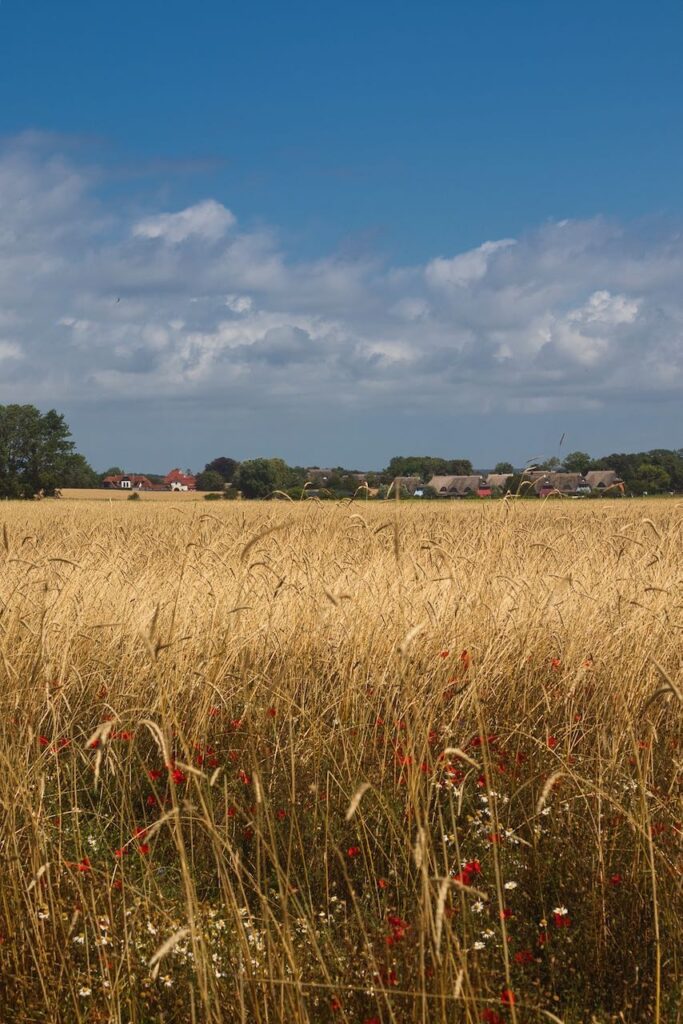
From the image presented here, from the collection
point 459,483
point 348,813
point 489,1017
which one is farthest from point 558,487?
point 459,483

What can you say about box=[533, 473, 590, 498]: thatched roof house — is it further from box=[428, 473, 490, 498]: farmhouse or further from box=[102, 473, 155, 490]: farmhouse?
box=[102, 473, 155, 490]: farmhouse

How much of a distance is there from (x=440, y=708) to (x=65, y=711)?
6.35 ft

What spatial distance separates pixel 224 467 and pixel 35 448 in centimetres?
2875

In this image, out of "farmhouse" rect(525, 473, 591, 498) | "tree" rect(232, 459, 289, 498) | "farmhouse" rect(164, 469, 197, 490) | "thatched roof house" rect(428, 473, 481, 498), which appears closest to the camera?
"farmhouse" rect(525, 473, 591, 498)

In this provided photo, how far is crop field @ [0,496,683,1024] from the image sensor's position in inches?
100

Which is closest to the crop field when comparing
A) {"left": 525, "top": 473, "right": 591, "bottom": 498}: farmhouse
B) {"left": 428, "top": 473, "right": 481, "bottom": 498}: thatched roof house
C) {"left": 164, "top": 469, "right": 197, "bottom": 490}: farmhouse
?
{"left": 525, "top": 473, "right": 591, "bottom": 498}: farmhouse

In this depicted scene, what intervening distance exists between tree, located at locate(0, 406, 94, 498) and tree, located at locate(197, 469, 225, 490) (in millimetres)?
22972

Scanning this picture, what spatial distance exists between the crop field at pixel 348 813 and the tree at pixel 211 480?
48.9m

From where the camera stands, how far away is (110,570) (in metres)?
7.64

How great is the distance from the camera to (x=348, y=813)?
147cm

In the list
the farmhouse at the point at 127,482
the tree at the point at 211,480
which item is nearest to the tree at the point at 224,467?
the tree at the point at 211,480

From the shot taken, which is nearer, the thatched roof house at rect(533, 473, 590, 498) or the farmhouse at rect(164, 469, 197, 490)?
the thatched roof house at rect(533, 473, 590, 498)

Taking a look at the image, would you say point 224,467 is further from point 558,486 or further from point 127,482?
point 558,486

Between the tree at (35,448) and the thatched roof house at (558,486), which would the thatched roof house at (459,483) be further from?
the tree at (35,448)
